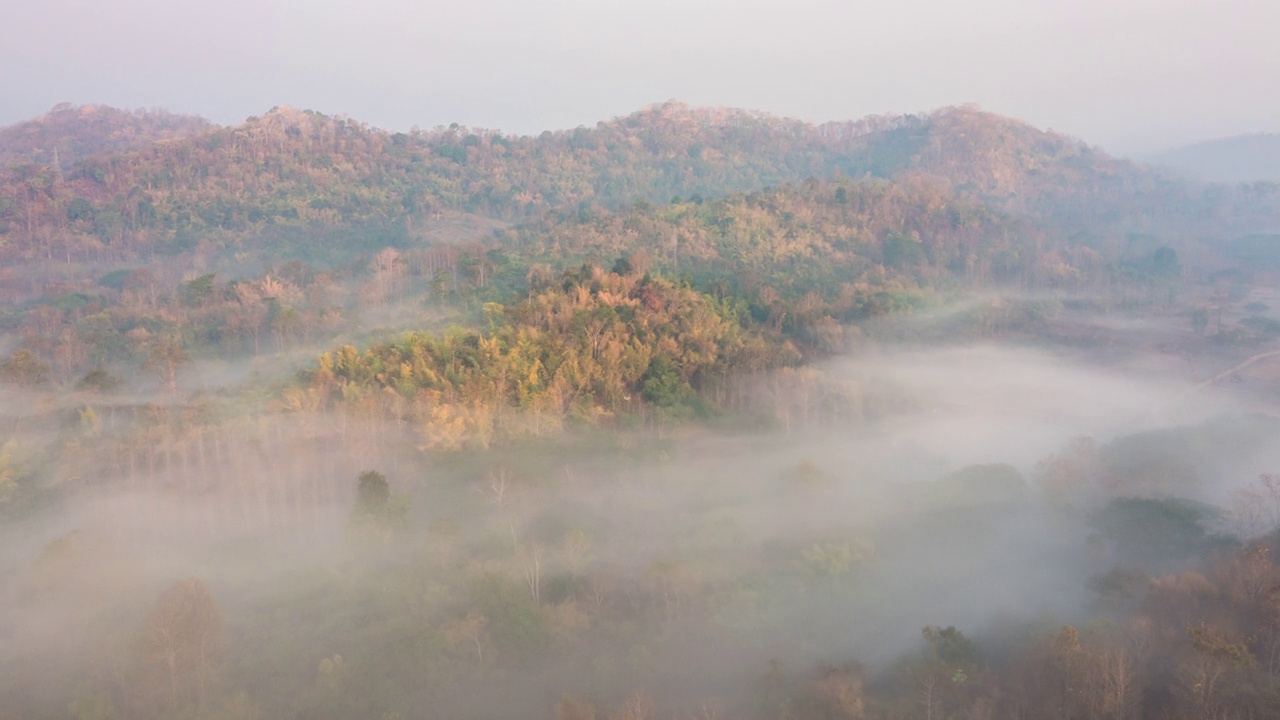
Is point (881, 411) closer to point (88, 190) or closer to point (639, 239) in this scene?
point (639, 239)

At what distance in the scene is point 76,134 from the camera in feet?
294

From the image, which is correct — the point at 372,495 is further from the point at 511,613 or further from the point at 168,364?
the point at 168,364

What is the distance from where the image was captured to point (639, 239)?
139 ft

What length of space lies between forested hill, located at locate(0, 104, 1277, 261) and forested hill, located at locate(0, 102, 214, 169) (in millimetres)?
21710

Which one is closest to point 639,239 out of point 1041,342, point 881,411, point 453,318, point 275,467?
point 453,318

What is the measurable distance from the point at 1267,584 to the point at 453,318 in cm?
2456

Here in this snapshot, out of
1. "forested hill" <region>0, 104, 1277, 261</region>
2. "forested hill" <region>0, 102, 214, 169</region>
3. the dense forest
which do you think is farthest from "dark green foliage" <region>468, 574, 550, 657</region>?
"forested hill" <region>0, 102, 214, 169</region>

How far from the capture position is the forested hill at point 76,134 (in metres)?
83.1

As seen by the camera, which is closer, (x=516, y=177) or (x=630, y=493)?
(x=630, y=493)

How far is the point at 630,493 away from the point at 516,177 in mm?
60119

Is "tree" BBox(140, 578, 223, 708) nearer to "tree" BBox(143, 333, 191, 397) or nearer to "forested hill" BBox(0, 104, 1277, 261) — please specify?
"tree" BBox(143, 333, 191, 397)

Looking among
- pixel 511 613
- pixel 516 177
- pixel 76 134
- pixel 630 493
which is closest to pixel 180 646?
pixel 511 613

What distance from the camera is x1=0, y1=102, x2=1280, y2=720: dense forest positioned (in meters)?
14.4

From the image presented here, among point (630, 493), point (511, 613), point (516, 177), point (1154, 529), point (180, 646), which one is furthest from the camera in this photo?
point (516, 177)
